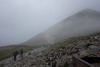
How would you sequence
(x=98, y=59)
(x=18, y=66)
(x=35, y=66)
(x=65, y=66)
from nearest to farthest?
(x=98, y=59) < (x=65, y=66) < (x=35, y=66) < (x=18, y=66)

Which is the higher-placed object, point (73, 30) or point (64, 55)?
point (73, 30)

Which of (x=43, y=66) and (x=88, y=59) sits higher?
(x=88, y=59)

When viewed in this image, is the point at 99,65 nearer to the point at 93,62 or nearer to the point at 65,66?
the point at 93,62

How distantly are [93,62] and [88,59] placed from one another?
2.70 ft

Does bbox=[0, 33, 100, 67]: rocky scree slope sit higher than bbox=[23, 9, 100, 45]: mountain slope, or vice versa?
bbox=[23, 9, 100, 45]: mountain slope

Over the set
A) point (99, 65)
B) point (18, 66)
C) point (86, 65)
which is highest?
point (86, 65)

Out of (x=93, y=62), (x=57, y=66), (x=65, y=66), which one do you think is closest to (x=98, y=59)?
(x=93, y=62)

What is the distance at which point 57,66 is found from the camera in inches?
587

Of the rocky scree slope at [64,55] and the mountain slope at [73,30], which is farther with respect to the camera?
the mountain slope at [73,30]

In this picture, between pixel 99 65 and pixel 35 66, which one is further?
pixel 35 66

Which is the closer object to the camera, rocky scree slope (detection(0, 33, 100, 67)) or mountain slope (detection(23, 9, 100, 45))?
rocky scree slope (detection(0, 33, 100, 67))

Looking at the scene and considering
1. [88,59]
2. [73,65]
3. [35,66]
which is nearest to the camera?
[88,59]

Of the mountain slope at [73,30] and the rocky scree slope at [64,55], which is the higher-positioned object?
the mountain slope at [73,30]

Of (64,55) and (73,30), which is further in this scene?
(73,30)
